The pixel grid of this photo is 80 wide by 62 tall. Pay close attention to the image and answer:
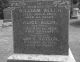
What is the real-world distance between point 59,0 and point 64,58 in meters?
1.21

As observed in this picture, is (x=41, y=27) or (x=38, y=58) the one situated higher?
(x=41, y=27)

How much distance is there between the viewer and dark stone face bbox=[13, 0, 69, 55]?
3.62 m

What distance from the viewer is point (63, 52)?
3.73 meters

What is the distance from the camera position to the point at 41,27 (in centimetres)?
371

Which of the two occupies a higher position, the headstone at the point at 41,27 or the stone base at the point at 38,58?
the headstone at the point at 41,27

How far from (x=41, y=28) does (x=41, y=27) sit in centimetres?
2

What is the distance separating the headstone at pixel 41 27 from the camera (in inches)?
142

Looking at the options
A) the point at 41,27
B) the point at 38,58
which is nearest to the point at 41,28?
the point at 41,27

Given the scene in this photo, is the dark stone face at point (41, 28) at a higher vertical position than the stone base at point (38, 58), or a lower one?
higher

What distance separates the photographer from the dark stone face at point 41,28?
A: 3621mm

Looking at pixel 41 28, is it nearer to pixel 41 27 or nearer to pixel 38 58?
pixel 41 27

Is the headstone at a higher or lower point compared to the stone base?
higher

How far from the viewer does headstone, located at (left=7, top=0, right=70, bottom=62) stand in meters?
3.62

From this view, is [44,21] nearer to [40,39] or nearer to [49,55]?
[40,39]
